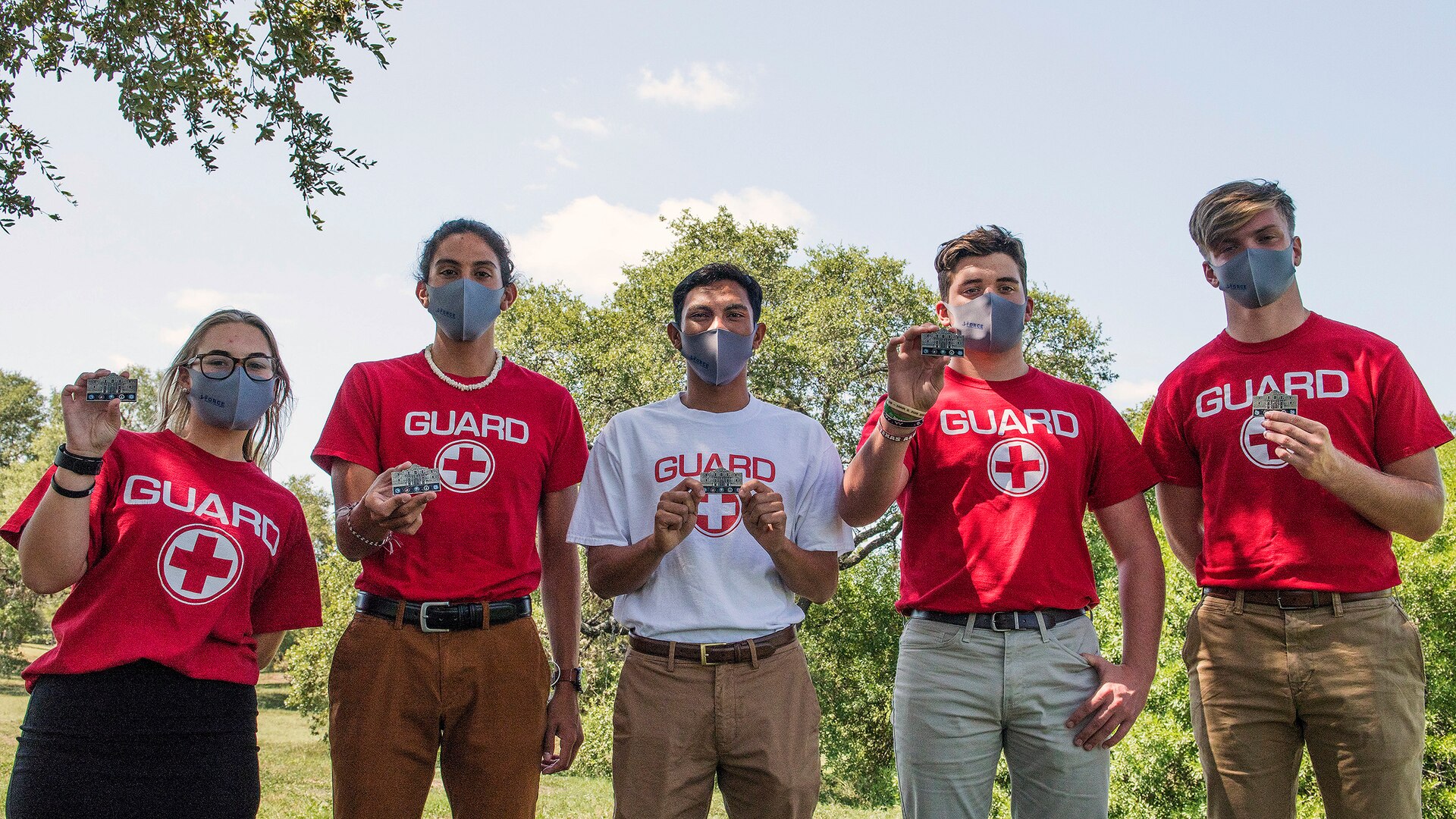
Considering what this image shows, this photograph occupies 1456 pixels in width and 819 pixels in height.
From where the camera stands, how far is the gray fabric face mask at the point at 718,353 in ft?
12.3

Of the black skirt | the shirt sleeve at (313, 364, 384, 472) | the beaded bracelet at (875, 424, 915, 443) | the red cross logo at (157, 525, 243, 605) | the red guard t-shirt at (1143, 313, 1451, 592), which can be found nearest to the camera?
the black skirt

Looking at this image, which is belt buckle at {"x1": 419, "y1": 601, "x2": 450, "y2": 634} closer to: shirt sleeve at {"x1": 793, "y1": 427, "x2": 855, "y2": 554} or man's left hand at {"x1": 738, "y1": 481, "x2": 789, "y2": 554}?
man's left hand at {"x1": 738, "y1": 481, "x2": 789, "y2": 554}

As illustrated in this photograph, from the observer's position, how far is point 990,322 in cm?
384

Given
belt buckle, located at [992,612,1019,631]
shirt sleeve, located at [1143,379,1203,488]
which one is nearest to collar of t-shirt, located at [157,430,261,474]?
belt buckle, located at [992,612,1019,631]

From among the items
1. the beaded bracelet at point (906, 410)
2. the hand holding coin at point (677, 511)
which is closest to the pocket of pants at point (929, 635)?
the beaded bracelet at point (906, 410)

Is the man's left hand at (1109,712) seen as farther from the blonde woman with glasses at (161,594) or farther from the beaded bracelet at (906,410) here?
the blonde woman with glasses at (161,594)

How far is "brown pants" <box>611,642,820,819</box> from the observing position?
338cm

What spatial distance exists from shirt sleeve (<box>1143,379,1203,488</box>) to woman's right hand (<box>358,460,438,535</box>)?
267cm

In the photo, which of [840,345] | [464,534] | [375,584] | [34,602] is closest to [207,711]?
[375,584]

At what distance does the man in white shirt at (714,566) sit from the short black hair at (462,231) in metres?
0.76

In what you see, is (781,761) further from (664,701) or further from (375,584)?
(375,584)

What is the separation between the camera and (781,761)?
11.1 feet

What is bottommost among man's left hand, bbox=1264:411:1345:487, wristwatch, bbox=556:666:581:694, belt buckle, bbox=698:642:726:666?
wristwatch, bbox=556:666:581:694

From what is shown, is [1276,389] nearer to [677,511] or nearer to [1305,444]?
[1305,444]
